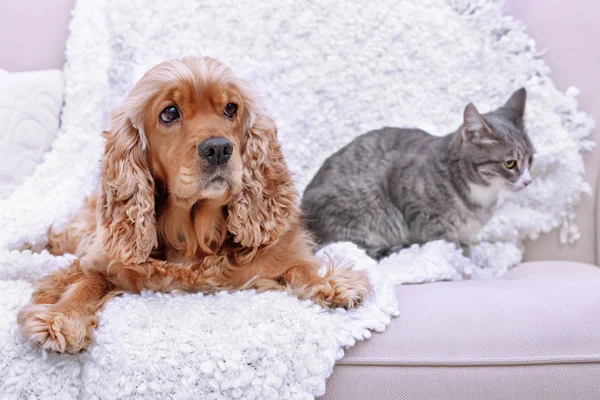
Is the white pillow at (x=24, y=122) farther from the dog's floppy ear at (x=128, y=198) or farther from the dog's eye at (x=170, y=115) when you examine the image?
the dog's eye at (x=170, y=115)

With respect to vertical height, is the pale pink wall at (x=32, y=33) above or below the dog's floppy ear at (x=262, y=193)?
above

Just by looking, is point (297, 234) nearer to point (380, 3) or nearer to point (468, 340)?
point (468, 340)

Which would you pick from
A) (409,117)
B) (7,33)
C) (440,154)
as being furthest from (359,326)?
(7,33)

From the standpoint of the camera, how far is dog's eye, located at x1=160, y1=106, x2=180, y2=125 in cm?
150

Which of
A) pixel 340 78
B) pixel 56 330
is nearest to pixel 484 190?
pixel 340 78

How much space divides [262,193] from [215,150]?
10.8 inches

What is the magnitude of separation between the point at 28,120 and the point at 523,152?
5.56 ft

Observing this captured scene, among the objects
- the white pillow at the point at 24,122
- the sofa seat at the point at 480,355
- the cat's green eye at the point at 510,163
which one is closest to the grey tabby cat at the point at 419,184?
the cat's green eye at the point at 510,163

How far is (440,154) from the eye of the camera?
2205 mm

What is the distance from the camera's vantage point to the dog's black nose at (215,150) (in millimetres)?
1399

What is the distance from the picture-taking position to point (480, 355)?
1.31 meters

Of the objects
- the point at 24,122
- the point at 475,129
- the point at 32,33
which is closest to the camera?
the point at 475,129

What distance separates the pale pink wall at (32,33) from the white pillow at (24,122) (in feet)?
0.44

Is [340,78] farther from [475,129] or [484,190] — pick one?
[484,190]
